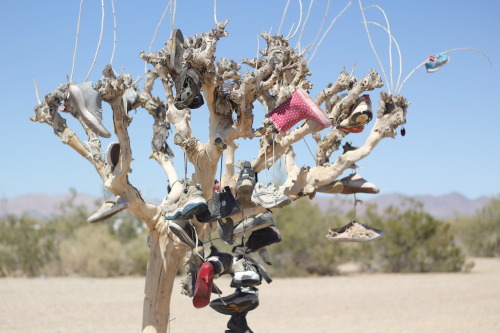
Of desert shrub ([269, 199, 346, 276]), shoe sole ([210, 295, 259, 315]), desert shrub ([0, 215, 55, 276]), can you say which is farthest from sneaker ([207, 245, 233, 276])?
desert shrub ([0, 215, 55, 276])

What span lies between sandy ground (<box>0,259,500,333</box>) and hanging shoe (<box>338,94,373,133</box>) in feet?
21.7

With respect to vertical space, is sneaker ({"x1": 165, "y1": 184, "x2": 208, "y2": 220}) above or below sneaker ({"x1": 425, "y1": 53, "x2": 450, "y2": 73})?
below

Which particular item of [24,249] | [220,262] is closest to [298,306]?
[220,262]

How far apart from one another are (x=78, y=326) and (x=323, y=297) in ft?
27.1

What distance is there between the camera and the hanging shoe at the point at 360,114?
25.7 feet

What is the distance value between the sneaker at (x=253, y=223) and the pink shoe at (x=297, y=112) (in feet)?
4.00

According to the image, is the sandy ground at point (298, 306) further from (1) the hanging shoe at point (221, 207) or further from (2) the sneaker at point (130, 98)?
(1) the hanging shoe at point (221, 207)

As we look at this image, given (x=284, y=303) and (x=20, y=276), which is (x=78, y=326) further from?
(x=20, y=276)

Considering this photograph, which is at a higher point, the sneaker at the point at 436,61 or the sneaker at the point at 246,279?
the sneaker at the point at 436,61

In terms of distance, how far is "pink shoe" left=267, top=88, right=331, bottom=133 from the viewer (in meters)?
7.14

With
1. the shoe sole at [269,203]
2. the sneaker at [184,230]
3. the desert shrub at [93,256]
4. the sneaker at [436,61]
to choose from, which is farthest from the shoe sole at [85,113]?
the desert shrub at [93,256]

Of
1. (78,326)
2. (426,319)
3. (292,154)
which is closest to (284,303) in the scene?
(426,319)

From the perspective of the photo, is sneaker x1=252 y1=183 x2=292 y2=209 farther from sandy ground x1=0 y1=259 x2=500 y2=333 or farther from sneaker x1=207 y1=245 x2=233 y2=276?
sandy ground x1=0 y1=259 x2=500 y2=333

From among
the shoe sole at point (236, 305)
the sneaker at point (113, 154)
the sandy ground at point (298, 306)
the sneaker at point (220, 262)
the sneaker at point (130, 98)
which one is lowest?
the sandy ground at point (298, 306)
